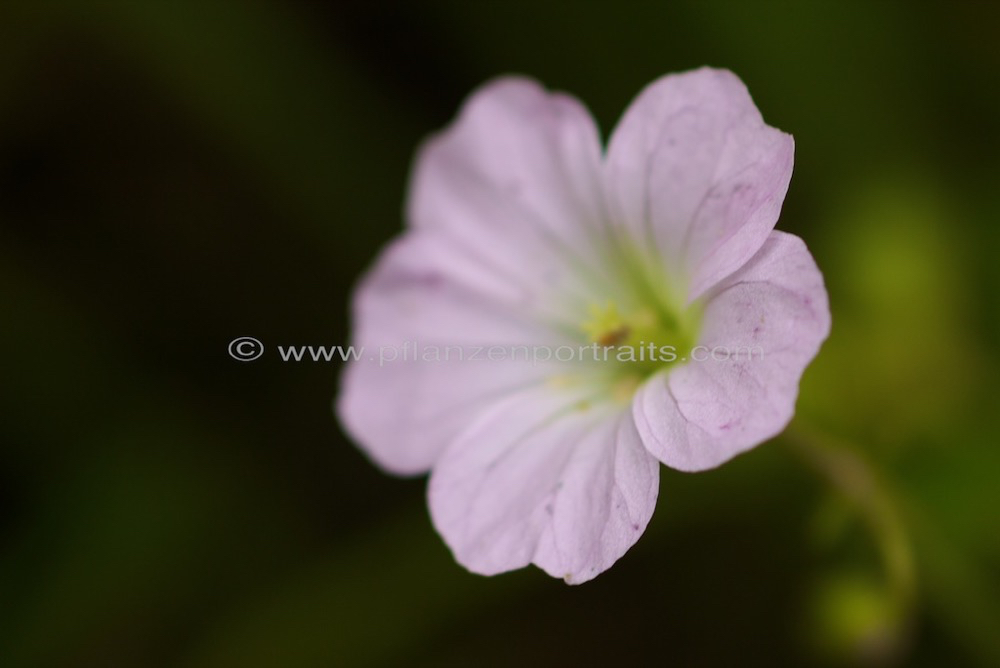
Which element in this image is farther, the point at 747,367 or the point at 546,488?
the point at 546,488

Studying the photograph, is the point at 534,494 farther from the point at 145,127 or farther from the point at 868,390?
the point at 145,127

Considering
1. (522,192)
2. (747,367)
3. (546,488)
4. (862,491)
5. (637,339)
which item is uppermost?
(522,192)

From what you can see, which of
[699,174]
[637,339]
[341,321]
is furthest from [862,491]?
[341,321]

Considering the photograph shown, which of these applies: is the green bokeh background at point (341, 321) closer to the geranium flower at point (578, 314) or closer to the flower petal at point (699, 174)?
the geranium flower at point (578, 314)

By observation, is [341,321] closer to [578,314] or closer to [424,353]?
[424,353]

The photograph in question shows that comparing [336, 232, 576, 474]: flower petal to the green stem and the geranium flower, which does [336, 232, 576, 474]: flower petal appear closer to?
the geranium flower

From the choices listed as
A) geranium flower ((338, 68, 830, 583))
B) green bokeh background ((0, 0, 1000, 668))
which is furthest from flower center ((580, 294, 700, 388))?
green bokeh background ((0, 0, 1000, 668))

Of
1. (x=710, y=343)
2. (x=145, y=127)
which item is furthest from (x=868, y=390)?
(x=145, y=127)
